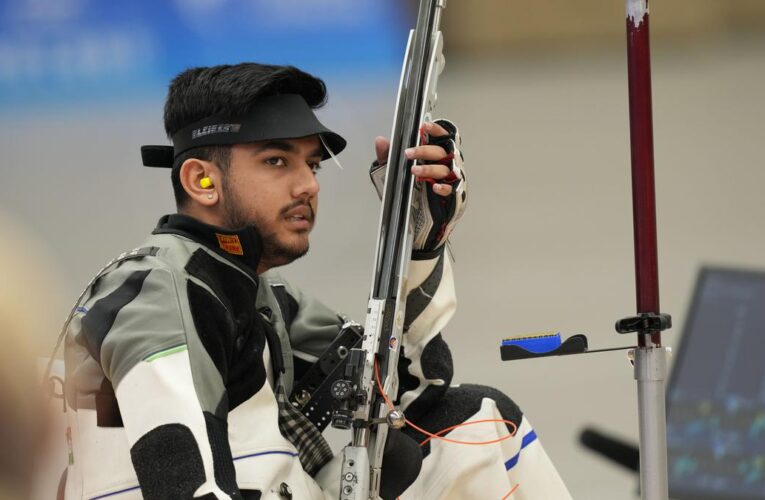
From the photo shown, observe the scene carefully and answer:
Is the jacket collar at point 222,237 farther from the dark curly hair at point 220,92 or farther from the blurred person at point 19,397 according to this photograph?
the blurred person at point 19,397

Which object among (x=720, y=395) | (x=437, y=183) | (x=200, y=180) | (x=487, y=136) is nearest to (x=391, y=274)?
(x=437, y=183)

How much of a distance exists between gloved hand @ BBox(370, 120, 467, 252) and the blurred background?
0.80m

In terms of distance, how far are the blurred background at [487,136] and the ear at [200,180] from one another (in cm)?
84

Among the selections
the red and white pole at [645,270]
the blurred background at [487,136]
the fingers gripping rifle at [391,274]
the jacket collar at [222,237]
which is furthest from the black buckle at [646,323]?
the blurred background at [487,136]

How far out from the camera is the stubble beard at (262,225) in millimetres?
1163

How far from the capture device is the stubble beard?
1.16 m

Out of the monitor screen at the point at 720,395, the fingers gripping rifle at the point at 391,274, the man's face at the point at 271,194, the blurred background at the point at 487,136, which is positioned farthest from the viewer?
the blurred background at the point at 487,136

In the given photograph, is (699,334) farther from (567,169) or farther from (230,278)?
(230,278)

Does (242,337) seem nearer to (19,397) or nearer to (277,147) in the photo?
(277,147)

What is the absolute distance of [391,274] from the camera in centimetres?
114

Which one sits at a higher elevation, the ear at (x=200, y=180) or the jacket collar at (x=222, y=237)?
the ear at (x=200, y=180)

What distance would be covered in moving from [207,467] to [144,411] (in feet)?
0.22

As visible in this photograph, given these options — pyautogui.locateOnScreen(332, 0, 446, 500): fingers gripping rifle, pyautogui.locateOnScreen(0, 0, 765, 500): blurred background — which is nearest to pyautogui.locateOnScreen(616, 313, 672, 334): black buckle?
pyautogui.locateOnScreen(332, 0, 446, 500): fingers gripping rifle

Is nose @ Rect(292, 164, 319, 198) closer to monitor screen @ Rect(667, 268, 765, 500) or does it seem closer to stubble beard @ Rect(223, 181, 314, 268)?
stubble beard @ Rect(223, 181, 314, 268)
